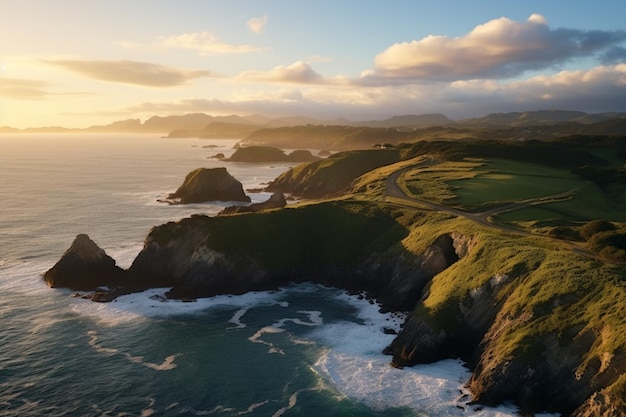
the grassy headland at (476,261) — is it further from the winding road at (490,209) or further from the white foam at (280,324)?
the white foam at (280,324)

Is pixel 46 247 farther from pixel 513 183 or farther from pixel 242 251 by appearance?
pixel 513 183

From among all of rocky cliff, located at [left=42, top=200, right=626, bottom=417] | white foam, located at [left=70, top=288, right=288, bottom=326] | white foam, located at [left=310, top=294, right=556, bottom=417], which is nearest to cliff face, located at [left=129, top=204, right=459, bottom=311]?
rocky cliff, located at [left=42, top=200, right=626, bottom=417]

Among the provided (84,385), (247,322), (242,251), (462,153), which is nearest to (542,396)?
(247,322)

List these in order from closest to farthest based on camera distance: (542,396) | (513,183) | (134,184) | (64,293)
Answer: (542,396) → (64,293) → (513,183) → (134,184)

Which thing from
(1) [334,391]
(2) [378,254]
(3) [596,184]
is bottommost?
(1) [334,391]

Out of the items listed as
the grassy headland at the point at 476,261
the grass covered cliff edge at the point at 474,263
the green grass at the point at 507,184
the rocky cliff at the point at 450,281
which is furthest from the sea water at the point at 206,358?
the green grass at the point at 507,184

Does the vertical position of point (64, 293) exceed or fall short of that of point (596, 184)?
it falls short

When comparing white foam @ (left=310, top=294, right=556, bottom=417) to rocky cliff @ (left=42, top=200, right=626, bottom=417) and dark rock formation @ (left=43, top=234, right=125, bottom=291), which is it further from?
dark rock formation @ (left=43, top=234, right=125, bottom=291)

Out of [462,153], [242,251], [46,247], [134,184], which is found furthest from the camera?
[134,184]
